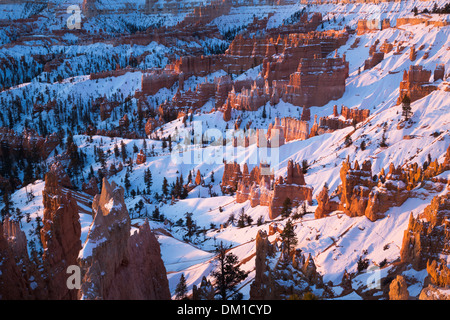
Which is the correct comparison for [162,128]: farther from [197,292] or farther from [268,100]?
[197,292]

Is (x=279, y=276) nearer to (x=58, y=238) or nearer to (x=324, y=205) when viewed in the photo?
(x=58, y=238)

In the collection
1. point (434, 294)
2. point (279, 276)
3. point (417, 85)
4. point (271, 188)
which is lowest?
point (271, 188)

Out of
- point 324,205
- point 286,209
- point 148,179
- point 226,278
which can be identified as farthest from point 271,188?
point 148,179

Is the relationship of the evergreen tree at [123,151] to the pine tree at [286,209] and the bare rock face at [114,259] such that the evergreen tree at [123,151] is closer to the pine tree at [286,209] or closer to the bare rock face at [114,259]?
the pine tree at [286,209]

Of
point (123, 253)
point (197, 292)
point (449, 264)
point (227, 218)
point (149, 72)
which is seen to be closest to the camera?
point (123, 253)

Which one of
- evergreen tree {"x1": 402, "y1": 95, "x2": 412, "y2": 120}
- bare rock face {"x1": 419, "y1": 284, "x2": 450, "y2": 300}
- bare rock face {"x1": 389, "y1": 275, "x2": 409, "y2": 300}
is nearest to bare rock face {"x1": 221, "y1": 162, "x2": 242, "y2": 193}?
evergreen tree {"x1": 402, "y1": 95, "x2": 412, "y2": 120}
